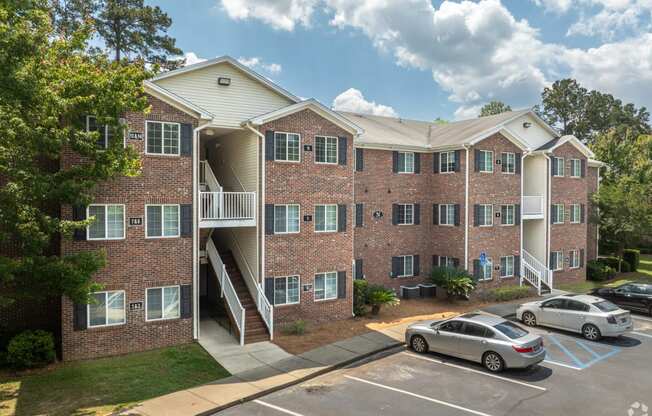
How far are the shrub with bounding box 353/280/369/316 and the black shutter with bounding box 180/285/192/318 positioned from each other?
764 centimetres

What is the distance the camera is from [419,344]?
16.0 metres

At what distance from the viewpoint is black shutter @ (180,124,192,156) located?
16.8 metres

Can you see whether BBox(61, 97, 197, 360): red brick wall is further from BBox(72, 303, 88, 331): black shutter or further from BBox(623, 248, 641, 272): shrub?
BBox(623, 248, 641, 272): shrub

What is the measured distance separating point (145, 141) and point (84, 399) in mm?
8469

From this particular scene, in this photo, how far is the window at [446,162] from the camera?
25453 millimetres

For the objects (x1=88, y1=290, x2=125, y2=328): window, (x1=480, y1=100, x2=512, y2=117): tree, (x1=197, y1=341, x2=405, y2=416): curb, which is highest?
(x1=480, y1=100, x2=512, y2=117): tree

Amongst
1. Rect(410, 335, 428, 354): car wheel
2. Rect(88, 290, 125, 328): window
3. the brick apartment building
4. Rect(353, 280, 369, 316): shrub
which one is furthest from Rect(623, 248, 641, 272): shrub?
Rect(88, 290, 125, 328): window

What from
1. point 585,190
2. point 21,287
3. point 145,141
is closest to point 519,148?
point 585,190

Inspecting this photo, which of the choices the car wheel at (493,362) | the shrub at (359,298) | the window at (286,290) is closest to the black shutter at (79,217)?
the window at (286,290)

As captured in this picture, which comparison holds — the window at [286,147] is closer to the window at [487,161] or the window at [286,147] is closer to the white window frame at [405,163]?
the white window frame at [405,163]

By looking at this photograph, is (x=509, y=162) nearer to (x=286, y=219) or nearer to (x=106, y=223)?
(x=286, y=219)

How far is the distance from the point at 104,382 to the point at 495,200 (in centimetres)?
2099

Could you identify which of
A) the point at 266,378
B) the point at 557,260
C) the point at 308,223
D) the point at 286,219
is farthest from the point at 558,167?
the point at 266,378

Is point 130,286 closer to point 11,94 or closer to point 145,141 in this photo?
point 145,141
